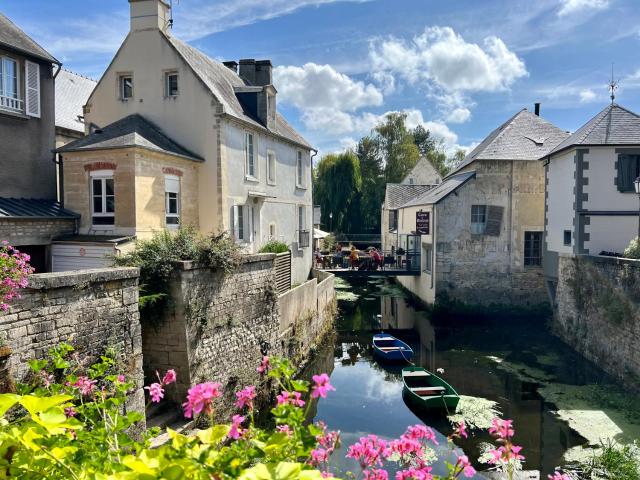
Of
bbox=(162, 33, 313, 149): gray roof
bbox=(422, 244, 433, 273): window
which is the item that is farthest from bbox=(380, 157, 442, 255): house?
bbox=(162, 33, 313, 149): gray roof

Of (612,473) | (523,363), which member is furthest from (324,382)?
Answer: (523,363)

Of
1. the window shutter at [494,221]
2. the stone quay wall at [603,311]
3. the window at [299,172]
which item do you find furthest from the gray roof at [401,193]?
the stone quay wall at [603,311]

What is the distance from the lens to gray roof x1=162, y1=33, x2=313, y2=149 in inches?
572

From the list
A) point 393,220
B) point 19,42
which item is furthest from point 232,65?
point 393,220

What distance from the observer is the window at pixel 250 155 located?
637 inches

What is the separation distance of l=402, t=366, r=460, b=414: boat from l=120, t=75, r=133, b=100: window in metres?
12.7

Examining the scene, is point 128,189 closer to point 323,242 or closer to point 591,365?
point 591,365

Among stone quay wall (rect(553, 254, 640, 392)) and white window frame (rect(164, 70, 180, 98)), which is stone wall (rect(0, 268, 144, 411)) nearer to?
white window frame (rect(164, 70, 180, 98))

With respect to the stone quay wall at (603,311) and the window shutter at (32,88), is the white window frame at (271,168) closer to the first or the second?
the window shutter at (32,88)

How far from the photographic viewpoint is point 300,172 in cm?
2133

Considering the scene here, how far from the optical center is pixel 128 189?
1191 centimetres

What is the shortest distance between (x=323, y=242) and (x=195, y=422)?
96.5ft

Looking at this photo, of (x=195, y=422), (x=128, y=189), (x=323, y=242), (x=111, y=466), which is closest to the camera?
(x=111, y=466)

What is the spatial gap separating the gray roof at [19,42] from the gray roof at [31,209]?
12.8 ft
